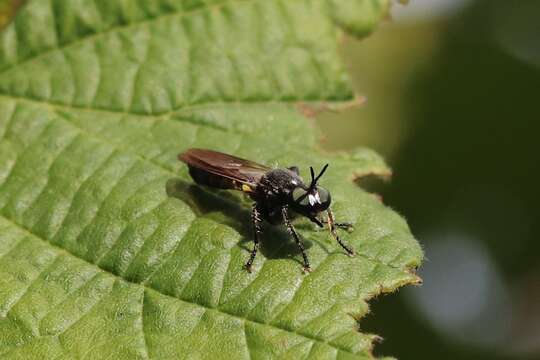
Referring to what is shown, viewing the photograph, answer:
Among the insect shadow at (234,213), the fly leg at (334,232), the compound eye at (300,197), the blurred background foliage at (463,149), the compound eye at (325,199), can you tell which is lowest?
the blurred background foliage at (463,149)

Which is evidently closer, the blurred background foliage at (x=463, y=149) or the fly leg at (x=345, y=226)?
the fly leg at (x=345, y=226)

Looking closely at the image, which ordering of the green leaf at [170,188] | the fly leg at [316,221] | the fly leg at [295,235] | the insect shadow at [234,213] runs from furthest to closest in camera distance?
the fly leg at [316,221] < the insect shadow at [234,213] < the fly leg at [295,235] < the green leaf at [170,188]

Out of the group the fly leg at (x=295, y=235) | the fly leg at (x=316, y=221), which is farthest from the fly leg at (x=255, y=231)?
the fly leg at (x=316, y=221)

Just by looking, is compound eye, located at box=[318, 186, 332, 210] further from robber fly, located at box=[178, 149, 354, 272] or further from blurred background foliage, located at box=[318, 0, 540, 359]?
blurred background foliage, located at box=[318, 0, 540, 359]

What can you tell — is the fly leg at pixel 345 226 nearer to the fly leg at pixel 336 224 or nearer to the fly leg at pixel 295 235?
the fly leg at pixel 336 224

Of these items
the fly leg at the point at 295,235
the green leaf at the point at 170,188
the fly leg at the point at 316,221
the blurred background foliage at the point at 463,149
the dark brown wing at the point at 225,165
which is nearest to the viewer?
the green leaf at the point at 170,188

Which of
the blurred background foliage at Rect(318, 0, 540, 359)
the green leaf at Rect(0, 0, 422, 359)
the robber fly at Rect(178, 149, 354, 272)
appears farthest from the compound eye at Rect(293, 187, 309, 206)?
the blurred background foliage at Rect(318, 0, 540, 359)
